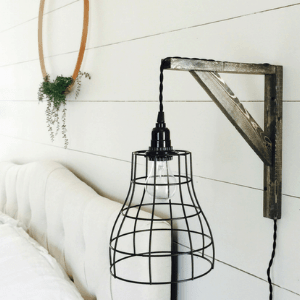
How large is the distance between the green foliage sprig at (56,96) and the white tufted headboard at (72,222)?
0.20 meters

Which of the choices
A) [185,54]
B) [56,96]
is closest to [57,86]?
[56,96]

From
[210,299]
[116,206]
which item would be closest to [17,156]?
[116,206]

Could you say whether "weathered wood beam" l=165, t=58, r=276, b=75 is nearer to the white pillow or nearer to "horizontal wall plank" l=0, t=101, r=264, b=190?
"horizontal wall plank" l=0, t=101, r=264, b=190

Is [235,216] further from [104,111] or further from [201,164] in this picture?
[104,111]

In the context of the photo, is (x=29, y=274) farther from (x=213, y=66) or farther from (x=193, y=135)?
(x=213, y=66)

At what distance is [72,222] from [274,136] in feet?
2.83

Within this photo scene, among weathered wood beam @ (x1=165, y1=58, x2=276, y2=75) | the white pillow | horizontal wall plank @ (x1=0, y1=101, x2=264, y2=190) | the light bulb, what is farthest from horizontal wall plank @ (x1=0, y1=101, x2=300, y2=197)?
the white pillow

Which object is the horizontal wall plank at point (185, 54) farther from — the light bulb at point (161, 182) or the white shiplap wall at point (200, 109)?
the light bulb at point (161, 182)

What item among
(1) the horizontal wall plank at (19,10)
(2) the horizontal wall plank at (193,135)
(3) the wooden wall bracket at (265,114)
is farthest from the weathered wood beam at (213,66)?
(1) the horizontal wall plank at (19,10)

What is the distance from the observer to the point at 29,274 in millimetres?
1156

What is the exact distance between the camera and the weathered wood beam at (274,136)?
741 millimetres

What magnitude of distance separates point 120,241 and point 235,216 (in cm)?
38

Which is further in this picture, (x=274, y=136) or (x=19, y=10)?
(x=19, y=10)

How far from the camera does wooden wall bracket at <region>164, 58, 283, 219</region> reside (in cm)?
63
